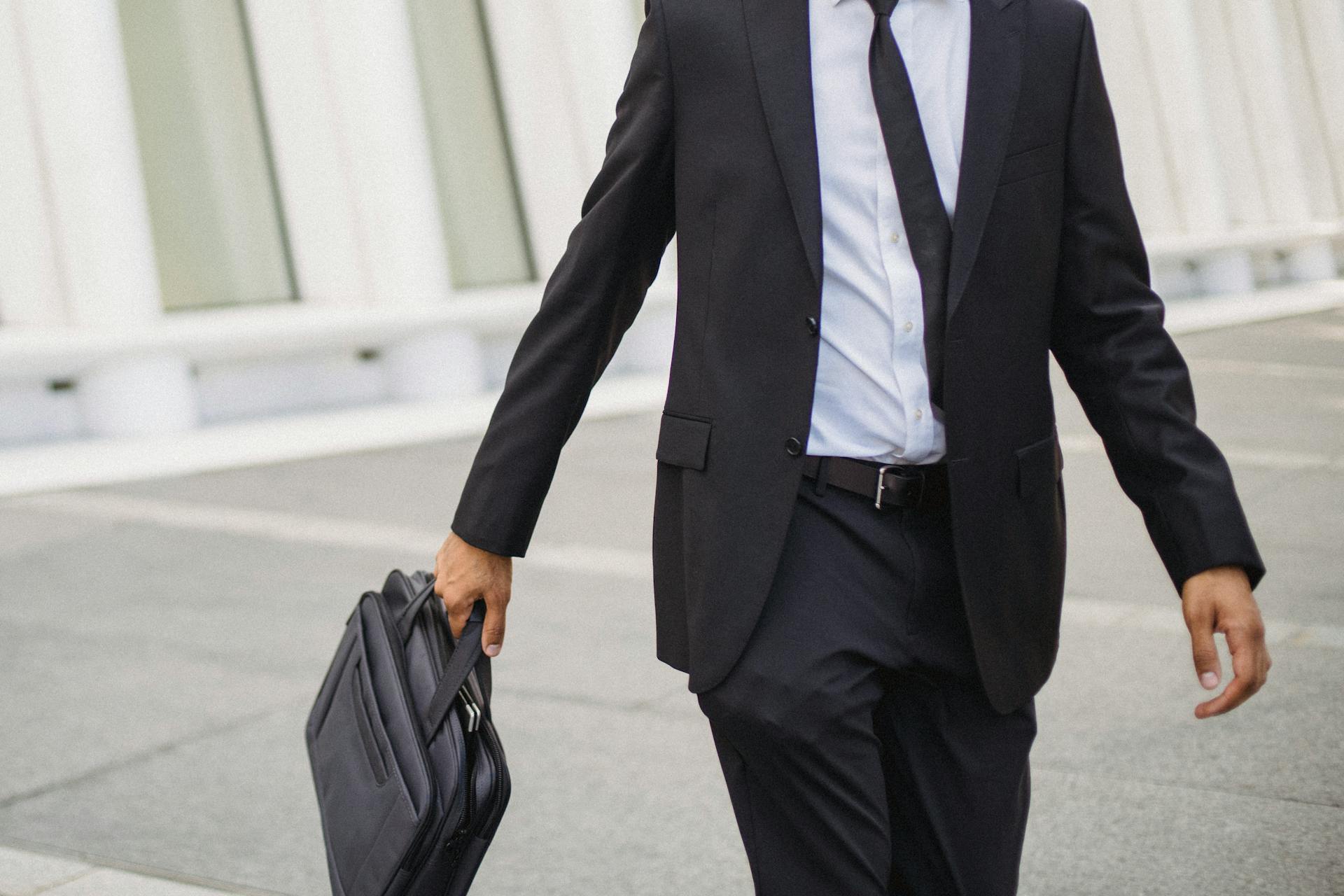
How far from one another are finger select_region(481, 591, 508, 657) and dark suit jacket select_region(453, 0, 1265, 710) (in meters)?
0.11

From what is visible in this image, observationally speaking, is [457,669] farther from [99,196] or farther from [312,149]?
[312,149]

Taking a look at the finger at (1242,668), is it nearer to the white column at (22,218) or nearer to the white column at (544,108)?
the white column at (22,218)

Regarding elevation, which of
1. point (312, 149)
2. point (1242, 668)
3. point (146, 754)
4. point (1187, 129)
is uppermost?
point (1187, 129)

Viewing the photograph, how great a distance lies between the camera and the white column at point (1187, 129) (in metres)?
23.9

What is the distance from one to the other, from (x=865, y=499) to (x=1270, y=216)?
89.7 ft

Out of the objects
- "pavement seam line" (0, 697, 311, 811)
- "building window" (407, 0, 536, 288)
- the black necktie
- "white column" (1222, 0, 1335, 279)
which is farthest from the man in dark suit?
"white column" (1222, 0, 1335, 279)

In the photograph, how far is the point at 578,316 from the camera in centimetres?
213

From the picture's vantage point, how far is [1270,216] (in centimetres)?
2694

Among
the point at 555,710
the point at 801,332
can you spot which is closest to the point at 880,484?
the point at 801,332

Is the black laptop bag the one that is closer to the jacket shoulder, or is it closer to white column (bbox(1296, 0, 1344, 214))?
the jacket shoulder

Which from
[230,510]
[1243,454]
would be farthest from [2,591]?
[1243,454]

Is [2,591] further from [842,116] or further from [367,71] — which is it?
[367,71]

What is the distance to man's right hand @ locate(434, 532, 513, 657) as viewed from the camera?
2.21m

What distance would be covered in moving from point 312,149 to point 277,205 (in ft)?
3.29
